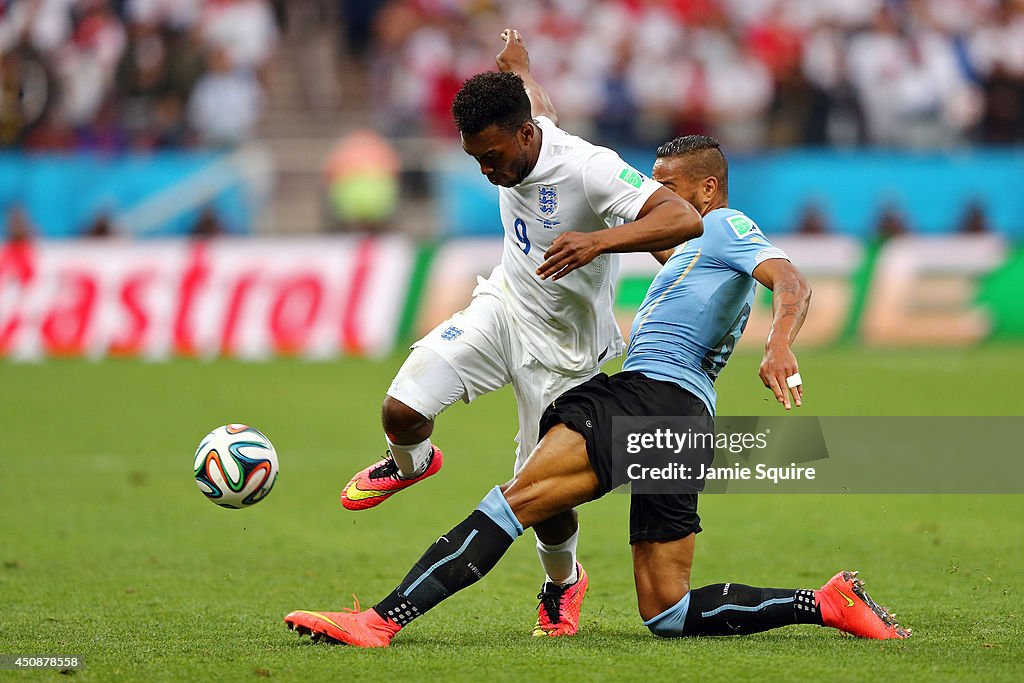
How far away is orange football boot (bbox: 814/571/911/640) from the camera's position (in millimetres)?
5906

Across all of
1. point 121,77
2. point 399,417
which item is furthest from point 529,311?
point 121,77

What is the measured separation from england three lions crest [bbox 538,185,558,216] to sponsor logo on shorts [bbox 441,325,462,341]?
2.24ft

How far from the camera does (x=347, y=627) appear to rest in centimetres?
570

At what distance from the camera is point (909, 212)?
69.8 feet

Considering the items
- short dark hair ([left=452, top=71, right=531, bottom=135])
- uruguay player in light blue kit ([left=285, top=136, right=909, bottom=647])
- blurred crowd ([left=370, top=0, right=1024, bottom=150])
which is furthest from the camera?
blurred crowd ([left=370, top=0, right=1024, bottom=150])

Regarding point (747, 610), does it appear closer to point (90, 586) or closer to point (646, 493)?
point (646, 493)

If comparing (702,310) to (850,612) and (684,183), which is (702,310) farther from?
(850,612)

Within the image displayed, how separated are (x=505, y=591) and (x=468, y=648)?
1.71 m

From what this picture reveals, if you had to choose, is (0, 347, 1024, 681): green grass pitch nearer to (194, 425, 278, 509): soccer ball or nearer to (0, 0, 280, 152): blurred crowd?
(194, 425, 278, 509): soccer ball

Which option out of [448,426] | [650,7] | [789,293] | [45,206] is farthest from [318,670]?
[650,7]

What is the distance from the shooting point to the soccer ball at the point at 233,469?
651 centimetres

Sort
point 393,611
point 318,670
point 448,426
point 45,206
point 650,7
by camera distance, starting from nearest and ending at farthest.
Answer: point 318,670
point 393,611
point 448,426
point 45,206
point 650,7

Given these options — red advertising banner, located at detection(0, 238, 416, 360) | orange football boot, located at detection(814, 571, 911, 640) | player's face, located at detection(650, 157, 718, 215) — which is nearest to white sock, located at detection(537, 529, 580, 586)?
orange football boot, located at detection(814, 571, 911, 640)

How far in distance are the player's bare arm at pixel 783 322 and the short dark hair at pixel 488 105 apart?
114 centimetres
